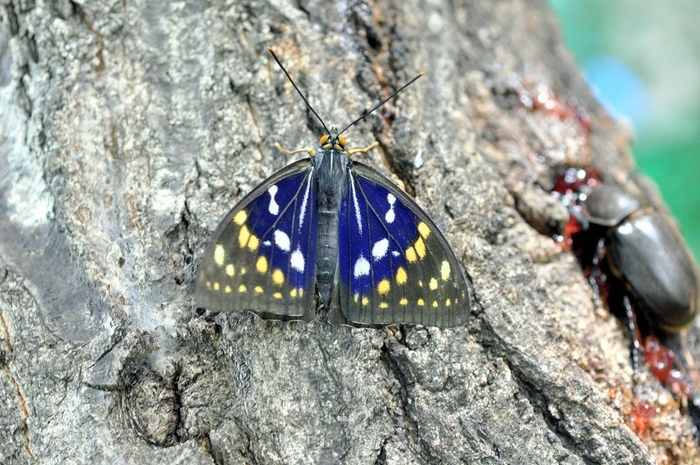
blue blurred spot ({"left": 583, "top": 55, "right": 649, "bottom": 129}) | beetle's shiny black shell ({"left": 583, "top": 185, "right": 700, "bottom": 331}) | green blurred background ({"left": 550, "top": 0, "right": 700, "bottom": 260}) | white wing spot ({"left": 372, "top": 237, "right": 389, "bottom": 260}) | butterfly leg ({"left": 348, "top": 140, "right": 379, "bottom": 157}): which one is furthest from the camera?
blue blurred spot ({"left": 583, "top": 55, "right": 649, "bottom": 129})

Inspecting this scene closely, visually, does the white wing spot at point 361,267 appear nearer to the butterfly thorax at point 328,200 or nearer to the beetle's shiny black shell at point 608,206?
the butterfly thorax at point 328,200

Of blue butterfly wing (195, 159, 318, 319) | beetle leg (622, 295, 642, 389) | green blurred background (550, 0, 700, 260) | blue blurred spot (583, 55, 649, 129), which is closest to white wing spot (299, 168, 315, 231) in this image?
blue butterfly wing (195, 159, 318, 319)

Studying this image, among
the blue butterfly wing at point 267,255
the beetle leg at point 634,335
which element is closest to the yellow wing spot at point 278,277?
the blue butterfly wing at point 267,255

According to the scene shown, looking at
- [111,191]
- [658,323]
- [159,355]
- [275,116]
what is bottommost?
[658,323]

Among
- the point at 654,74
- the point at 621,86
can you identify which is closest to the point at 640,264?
the point at 621,86

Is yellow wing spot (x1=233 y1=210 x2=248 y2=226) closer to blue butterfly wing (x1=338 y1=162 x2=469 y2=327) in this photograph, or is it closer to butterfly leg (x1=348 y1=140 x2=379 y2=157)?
blue butterfly wing (x1=338 y1=162 x2=469 y2=327)

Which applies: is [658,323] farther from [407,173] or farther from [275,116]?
[275,116]

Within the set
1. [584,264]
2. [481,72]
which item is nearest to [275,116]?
[481,72]
